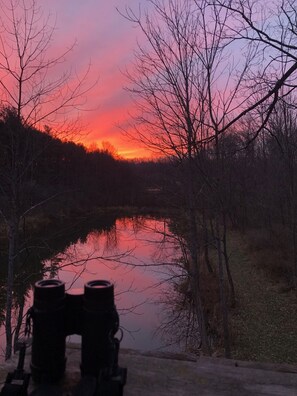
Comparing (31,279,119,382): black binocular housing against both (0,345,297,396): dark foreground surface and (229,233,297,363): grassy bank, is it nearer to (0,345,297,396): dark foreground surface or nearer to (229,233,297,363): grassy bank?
(0,345,297,396): dark foreground surface

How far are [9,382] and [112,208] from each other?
52724 millimetres

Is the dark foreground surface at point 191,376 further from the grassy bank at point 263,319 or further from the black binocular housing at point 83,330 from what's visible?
the grassy bank at point 263,319

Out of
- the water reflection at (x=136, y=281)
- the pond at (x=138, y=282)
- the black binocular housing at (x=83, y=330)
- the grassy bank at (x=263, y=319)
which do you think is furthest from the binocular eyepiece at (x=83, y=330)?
the grassy bank at (x=263, y=319)

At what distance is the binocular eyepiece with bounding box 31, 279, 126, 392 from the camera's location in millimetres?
1993

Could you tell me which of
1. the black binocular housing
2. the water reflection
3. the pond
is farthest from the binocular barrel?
the water reflection

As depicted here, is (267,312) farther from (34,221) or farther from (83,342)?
(34,221)

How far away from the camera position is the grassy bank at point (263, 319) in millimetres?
9594

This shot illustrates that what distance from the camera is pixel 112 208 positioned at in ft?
178

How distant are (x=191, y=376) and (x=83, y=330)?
715 mm

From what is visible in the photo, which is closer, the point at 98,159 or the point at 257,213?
the point at 257,213

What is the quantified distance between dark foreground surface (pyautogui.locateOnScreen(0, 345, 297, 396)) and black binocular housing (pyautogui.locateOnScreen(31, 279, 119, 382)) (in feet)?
0.40

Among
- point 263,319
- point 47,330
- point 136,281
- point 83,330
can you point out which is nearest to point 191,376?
point 83,330

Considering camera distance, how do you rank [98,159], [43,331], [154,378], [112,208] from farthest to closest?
[98,159], [112,208], [154,378], [43,331]

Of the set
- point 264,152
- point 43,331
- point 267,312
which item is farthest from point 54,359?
point 264,152
